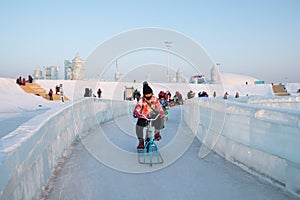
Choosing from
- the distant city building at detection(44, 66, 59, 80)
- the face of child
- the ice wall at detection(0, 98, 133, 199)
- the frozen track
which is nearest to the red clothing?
the face of child

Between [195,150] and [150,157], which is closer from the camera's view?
[150,157]

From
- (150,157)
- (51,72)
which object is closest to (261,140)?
(150,157)

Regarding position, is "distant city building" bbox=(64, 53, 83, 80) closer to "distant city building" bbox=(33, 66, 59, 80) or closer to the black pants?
"distant city building" bbox=(33, 66, 59, 80)

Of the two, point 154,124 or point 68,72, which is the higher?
point 68,72

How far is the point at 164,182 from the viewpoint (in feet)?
14.7

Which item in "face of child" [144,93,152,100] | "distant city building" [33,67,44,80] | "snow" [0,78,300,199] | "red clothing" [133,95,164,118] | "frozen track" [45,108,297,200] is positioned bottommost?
"frozen track" [45,108,297,200]

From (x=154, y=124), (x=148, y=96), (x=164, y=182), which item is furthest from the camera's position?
(x=154, y=124)

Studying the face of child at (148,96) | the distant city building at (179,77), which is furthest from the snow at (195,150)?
the distant city building at (179,77)

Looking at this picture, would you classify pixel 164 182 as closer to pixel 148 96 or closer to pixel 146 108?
pixel 146 108

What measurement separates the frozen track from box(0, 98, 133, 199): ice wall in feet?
1.07

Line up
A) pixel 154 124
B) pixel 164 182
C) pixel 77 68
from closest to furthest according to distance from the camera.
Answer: pixel 164 182
pixel 154 124
pixel 77 68

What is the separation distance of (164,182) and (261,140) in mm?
1892

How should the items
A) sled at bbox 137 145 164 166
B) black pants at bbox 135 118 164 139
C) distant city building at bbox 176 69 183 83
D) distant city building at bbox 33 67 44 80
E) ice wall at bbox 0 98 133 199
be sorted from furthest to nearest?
distant city building at bbox 176 69 183 83
distant city building at bbox 33 67 44 80
black pants at bbox 135 118 164 139
sled at bbox 137 145 164 166
ice wall at bbox 0 98 133 199

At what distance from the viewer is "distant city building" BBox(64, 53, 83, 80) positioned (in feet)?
212
